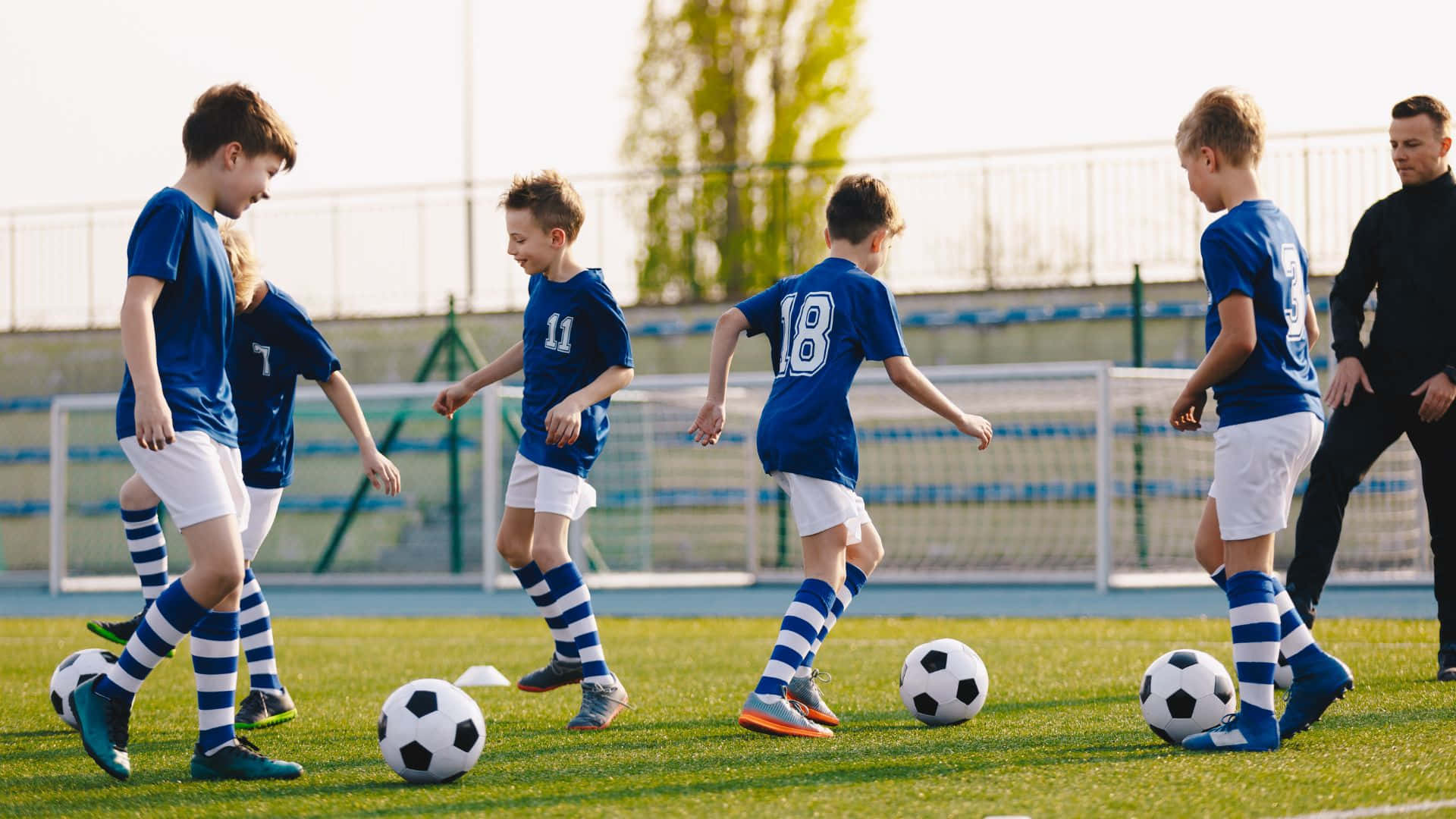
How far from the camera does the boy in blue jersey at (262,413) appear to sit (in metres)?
4.20

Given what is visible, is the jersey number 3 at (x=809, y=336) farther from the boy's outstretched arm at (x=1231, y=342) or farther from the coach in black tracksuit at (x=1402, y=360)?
the coach in black tracksuit at (x=1402, y=360)

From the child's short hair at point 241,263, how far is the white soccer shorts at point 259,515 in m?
0.63

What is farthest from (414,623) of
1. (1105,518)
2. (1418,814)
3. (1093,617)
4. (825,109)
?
(825,109)

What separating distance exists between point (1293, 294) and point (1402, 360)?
1.56m

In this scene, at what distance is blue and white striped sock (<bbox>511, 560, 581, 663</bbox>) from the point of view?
4.61 metres

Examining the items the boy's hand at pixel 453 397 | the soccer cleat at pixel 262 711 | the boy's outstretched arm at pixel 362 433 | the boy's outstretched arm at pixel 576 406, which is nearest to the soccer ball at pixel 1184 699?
the boy's outstretched arm at pixel 576 406

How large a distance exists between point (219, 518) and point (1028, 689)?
2.93 meters

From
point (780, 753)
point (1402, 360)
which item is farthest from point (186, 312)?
point (1402, 360)

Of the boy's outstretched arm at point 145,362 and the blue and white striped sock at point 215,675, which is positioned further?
the blue and white striped sock at point 215,675

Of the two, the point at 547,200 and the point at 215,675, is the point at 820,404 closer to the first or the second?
the point at 547,200

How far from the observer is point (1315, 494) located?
480 centimetres

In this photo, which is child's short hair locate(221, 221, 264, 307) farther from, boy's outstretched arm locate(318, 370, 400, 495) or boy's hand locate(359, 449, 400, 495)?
boy's hand locate(359, 449, 400, 495)

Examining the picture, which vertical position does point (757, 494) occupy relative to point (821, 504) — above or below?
below

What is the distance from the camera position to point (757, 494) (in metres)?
13.9
